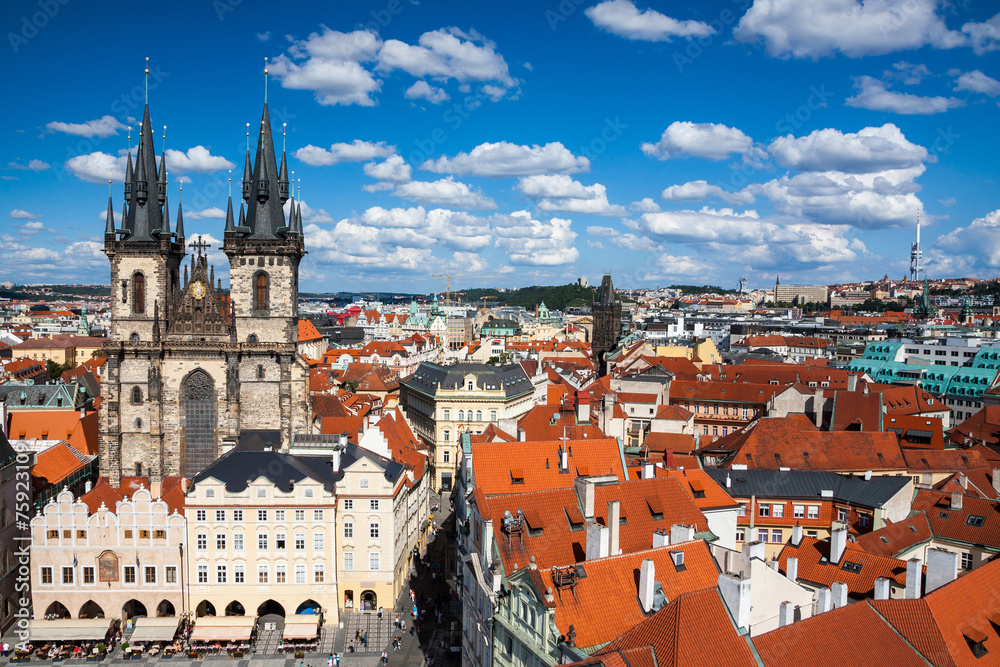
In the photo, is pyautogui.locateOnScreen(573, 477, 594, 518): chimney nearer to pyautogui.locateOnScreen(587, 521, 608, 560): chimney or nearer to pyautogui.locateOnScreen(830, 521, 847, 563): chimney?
pyautogui.locateOnScreen(587, 521, 608, 560): chimney

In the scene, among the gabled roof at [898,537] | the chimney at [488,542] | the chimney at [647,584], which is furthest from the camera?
the gabled roof at [898,537]

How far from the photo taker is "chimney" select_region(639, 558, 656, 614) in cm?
2680

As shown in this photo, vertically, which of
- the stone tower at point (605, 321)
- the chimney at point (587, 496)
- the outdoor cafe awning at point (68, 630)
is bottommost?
the outdoor cafe awning at point (68, 630)

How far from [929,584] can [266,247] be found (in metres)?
53.6

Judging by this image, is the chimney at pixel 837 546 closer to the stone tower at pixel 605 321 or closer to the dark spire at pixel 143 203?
the dark spire at pixel 143 203

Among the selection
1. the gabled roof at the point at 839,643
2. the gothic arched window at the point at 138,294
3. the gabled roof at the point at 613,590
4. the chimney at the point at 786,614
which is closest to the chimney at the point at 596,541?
the gabled roof at the point at 613,590

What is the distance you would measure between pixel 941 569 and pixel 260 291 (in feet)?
176

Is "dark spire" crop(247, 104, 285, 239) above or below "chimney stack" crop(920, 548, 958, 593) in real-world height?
above

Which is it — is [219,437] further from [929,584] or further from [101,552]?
[929,584]

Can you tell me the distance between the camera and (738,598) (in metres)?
23.5

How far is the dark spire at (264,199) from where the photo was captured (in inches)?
2574

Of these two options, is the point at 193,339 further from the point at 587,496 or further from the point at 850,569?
the point at 850,569

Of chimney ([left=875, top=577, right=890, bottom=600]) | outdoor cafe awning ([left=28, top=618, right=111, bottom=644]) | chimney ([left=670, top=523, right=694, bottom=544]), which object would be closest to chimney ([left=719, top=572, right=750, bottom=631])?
chimney ([left=670, top=523, right=694, bottom=544])

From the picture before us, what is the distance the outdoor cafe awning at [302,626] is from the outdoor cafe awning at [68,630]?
33.9 feet
